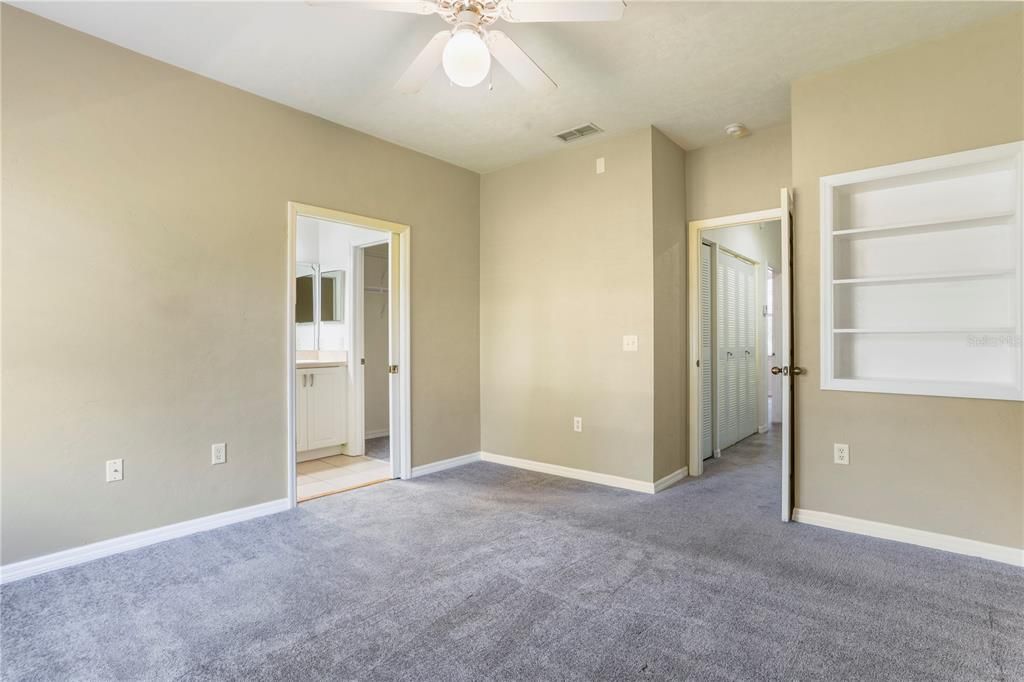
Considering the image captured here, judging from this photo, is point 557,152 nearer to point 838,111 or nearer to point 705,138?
point 705,138

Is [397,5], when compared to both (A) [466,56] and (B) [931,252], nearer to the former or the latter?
(A) [466,56]

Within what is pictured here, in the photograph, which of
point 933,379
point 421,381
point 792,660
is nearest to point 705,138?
point 933,379

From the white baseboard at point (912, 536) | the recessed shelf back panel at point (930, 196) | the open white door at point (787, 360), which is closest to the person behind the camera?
the white baseboard at point (912, 536)

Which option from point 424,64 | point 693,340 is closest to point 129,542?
point 424,64

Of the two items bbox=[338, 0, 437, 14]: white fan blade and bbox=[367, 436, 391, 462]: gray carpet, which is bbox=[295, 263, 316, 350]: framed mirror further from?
bbox=[338, 0, 437, 14]: white fan blade

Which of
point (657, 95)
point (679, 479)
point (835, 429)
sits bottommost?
point (679, 479)

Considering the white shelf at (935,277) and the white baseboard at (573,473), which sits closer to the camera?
the white shelf at (935,277)

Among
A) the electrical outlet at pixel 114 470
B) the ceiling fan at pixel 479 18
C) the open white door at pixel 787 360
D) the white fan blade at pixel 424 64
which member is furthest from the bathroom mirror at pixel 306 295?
the open white door at pixel 787 360

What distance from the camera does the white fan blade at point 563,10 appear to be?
1.85 meters

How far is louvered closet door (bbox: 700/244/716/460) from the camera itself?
435 centimetres

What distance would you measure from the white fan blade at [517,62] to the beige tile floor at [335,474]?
2.95 metres

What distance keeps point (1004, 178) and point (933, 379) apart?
1089 mm

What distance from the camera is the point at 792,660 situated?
1.72 m

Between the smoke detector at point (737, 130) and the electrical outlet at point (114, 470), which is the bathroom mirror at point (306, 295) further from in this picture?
the smoke detector at point (737, 130)
